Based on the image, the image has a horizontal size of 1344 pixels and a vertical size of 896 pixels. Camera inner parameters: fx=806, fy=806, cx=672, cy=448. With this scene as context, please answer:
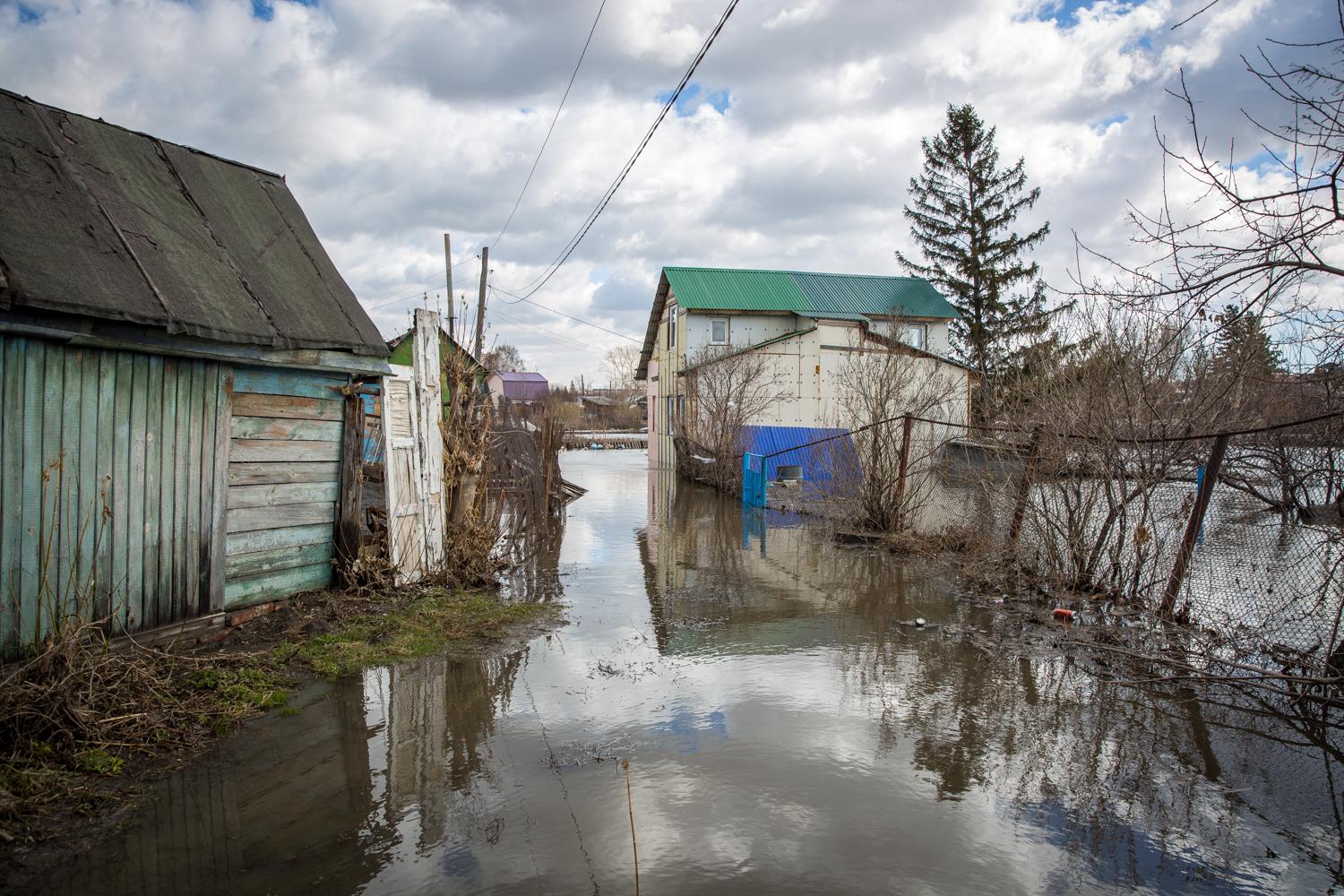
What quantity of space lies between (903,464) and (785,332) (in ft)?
62.2

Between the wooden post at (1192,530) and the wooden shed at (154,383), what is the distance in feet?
24.1

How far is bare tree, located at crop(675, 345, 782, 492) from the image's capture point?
21.4 m

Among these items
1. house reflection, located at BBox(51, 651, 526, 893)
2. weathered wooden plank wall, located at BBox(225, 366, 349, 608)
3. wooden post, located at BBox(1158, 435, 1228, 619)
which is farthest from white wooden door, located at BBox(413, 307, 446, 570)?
wooden post, located at BBox(1158, 435, 1228, 619)

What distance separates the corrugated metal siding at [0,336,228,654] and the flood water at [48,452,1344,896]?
4.71ft

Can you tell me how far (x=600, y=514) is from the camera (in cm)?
1623

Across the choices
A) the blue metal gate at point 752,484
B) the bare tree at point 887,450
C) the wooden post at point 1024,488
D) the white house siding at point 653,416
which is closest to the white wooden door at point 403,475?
the wooden post at point 1024,488

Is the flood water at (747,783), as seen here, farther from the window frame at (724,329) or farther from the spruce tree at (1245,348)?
the window frame at (724,329)

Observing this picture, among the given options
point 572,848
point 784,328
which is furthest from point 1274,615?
point 784,328

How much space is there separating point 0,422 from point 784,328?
27.3 metres

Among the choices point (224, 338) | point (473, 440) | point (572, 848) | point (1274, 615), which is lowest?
point (572, 848)

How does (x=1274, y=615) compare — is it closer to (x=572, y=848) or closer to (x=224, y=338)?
(x=572, y=848)

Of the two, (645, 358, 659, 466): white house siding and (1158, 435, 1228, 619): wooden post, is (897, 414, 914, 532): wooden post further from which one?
(645, 358, 659, 466): white house siding

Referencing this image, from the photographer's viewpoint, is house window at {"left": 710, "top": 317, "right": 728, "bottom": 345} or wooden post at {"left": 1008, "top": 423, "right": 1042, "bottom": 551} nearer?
wooden post at {"left": 1008, "top": 423, "right": 1042, "bottom": 551}

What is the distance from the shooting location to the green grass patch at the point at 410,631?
6246 millimetres
